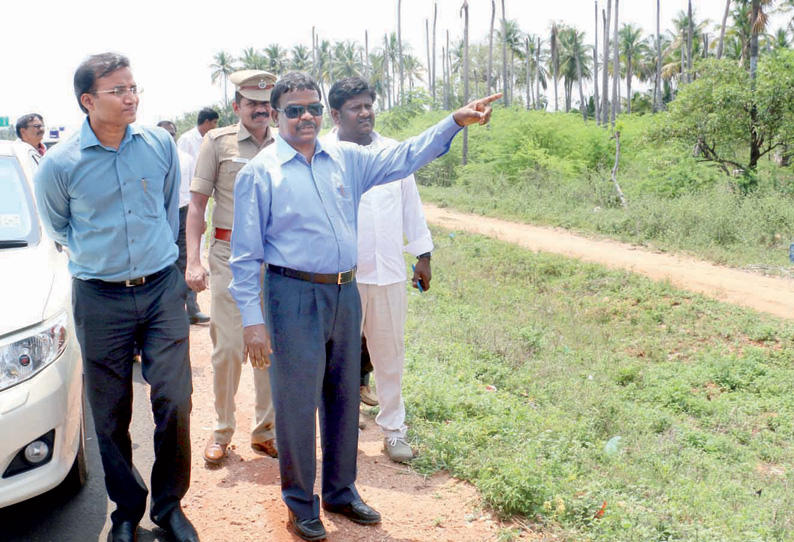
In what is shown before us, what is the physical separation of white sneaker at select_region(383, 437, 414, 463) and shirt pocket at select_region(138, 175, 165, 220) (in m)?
1.92

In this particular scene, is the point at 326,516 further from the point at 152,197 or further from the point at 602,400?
the point at 602,400

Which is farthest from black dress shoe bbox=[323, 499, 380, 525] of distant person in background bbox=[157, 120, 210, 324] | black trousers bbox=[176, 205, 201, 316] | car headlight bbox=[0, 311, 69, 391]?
black trousers bbox=[176, 205, 201, 316]

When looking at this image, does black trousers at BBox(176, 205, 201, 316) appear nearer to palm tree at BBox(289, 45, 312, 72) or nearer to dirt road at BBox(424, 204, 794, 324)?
dirt road at BBox(424, 204, 794, 324)

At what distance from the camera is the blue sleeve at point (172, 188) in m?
3.60

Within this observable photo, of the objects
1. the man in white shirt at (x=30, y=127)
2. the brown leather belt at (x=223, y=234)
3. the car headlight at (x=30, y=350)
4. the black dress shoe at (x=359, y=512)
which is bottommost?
the black dress shoe at (x=359, y=512)

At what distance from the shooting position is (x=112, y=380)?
334 cm

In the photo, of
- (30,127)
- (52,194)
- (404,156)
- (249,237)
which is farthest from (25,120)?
(404,156)

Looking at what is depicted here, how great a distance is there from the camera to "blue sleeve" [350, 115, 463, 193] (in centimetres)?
323

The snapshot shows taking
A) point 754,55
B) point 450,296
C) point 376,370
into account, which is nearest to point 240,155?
point 376,370

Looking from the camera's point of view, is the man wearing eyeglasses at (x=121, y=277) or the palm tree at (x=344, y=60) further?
the palm tree at (x=344, y=60)

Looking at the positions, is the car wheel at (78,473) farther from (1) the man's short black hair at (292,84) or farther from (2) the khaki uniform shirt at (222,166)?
(1) the man's short black hair at (292,84)

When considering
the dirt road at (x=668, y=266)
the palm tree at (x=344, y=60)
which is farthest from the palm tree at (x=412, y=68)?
the dirt road at (x=668, y=266)

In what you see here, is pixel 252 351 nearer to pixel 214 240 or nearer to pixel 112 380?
pixel 112 380

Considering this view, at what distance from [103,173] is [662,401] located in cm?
572
